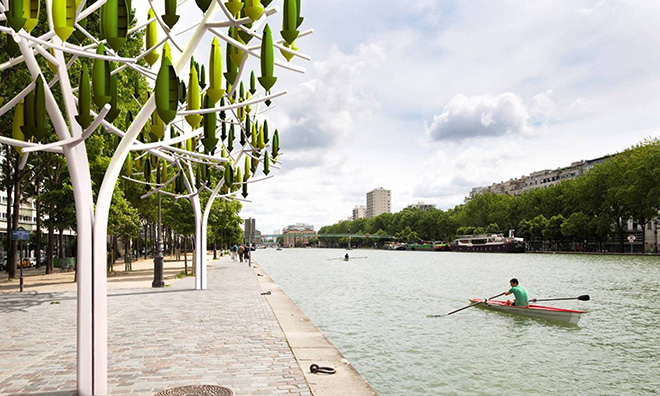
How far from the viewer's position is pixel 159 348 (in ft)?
32.0

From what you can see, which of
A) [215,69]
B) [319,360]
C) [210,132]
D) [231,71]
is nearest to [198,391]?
[319,360]

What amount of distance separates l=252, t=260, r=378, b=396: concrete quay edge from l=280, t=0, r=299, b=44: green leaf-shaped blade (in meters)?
4.38

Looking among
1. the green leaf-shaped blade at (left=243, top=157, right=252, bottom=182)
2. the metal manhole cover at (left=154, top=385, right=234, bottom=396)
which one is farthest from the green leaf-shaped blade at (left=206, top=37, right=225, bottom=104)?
the green leaf-shaped blade at (left=243, top=157, right=252, bottom=182)

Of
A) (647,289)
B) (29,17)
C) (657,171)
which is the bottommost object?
(647,289)

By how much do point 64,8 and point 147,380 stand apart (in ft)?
16.5

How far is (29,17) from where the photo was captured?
5402 mm

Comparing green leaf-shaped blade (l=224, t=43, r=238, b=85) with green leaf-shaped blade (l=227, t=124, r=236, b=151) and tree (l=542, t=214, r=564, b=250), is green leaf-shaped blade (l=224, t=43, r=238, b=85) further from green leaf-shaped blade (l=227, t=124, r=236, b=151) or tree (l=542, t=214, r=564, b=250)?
tree (l=542, t=214, r=564, b=250)

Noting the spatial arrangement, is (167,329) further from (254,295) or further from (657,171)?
(657,171)

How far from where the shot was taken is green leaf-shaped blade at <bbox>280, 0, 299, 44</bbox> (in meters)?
5.59

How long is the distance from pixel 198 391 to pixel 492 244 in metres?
104

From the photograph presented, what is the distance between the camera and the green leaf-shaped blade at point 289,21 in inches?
220

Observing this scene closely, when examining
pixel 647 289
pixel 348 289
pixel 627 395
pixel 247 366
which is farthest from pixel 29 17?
pixel 647 289

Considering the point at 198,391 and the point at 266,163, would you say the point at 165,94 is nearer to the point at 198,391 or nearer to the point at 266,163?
the point at 198,391

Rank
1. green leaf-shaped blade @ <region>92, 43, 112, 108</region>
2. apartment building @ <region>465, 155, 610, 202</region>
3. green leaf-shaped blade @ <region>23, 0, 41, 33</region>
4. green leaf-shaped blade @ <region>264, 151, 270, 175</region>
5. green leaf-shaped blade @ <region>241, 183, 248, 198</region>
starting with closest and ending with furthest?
green leaf-shaped blade @ <region>23, 0, 41, 33</region>
green leaf-shaped blade @ <region>92, 43, 112, 108</region>
green leaf-shaped blade @ <region>264, 151, 270, 175</region>
green leaf-shaped blade @ <region>241, 183, 248, 198</region>
apartment building @ <region>465, 155, 610, 202</region>
